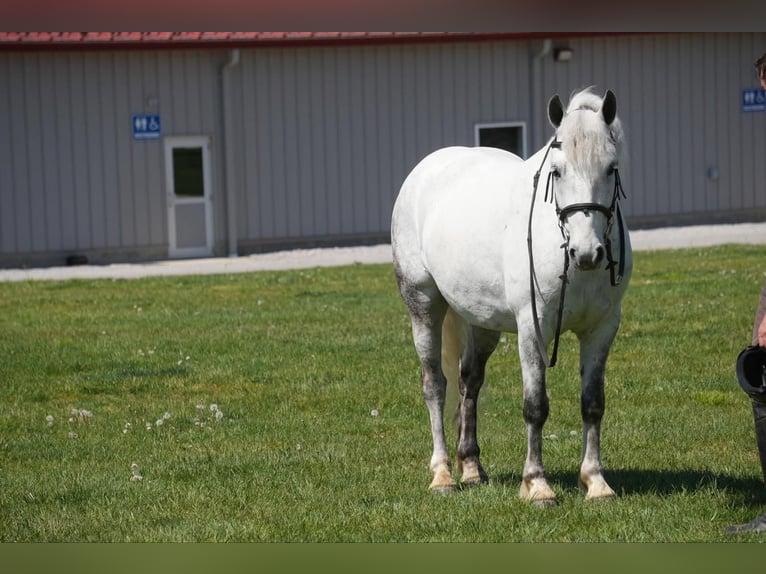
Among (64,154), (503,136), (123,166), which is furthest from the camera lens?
(503,136)

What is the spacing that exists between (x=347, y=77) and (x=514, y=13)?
80.6 feet

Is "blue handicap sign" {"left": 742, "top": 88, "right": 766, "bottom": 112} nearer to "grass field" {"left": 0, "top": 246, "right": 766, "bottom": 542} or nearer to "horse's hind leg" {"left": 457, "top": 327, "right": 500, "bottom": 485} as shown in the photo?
"grass field" {"left": 0, "top": 246, "right": 766, "bottom": 542}

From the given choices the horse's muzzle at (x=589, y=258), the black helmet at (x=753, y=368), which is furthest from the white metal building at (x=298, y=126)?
the black helmet at (x=753, y=368)

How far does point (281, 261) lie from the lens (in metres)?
24.2

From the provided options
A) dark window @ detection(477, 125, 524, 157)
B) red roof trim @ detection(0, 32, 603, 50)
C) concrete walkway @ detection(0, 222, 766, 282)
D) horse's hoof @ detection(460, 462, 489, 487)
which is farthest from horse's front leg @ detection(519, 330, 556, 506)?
dark window @ detection(477, 125, 524, 157)

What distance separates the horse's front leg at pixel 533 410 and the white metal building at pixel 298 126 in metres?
18.0

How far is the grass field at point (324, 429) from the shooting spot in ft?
21.0

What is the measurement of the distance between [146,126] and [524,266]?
765 inches

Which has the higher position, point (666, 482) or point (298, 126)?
point (298, 126)

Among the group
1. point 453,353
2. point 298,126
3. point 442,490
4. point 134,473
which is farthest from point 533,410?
point 298,126

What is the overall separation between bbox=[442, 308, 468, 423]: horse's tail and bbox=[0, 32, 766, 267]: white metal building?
Result: 1673 cm

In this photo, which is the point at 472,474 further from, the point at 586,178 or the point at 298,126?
the point at 298,126

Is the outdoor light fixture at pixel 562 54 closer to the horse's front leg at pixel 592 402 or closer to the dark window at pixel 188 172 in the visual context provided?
the dark window at pixel 188 172

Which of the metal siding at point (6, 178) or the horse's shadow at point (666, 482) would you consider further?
the metal siding at point (6, 178)
